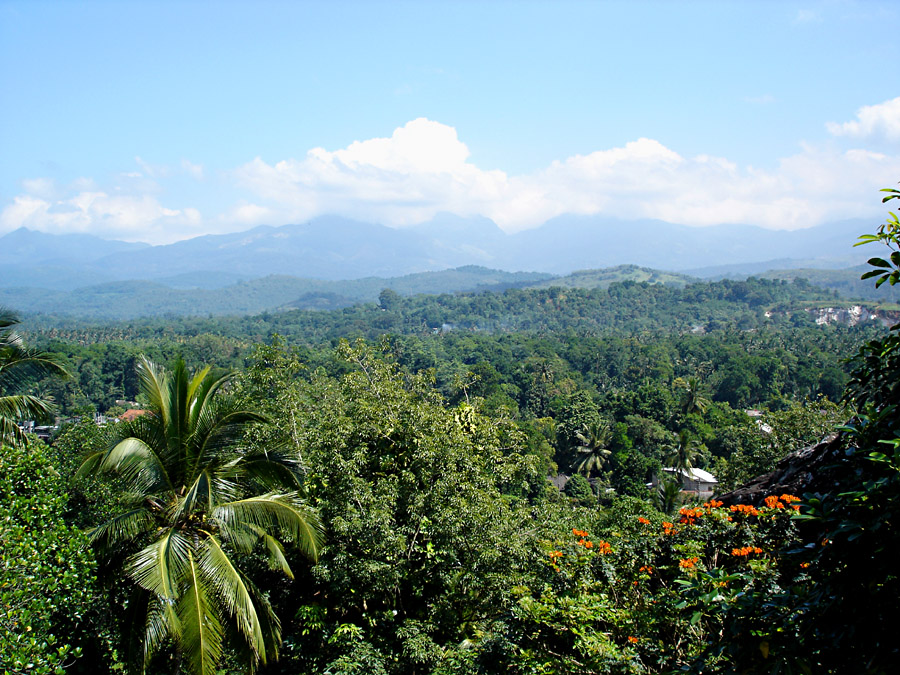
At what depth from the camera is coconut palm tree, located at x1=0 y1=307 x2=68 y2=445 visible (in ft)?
24.2

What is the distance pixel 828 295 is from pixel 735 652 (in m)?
152

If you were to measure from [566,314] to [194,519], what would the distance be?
12314cm

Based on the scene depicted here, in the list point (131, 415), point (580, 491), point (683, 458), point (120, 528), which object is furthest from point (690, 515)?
point (131, 415)

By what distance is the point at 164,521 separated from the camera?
5.65 metres

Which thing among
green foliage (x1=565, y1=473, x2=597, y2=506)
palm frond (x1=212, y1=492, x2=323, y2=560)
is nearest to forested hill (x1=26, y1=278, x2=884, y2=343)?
green foliage (x1=565, y1=473, x2=597, y2=506)

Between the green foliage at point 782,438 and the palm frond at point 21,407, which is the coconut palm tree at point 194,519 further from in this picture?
the green foliage at point 782,438

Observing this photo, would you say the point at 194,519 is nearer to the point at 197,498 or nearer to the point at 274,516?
the point at 197,498

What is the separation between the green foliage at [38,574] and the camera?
4188 millimetres

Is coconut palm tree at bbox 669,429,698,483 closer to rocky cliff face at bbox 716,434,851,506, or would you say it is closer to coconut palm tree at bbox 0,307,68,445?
rocky cliff face at bbox 716,434,851,506

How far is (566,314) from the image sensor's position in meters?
125

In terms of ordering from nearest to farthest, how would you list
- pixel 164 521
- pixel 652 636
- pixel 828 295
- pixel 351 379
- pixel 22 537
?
1. pixel 22 537
2. pixel 652 636
3. pixel 164 521
4. pixel 351 379
5. pixel 828 295

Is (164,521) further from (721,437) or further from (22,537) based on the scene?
(721,437)

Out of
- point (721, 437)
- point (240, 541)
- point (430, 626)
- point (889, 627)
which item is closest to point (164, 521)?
point (240, 541)

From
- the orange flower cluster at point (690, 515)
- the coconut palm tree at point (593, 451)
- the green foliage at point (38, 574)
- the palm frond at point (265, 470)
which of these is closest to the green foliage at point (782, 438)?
the coconut palm tree at point (593, 451)
